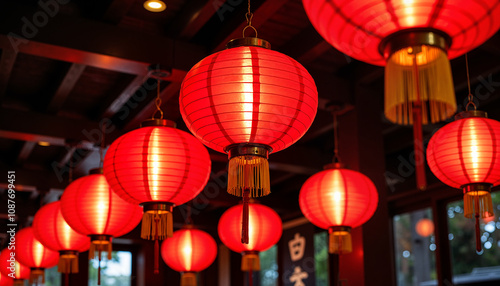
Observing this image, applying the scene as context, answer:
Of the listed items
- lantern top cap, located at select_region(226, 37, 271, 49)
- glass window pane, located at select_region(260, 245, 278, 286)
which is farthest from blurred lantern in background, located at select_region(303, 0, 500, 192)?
glass window pane, located at select_region(260, 245, 278, 286)

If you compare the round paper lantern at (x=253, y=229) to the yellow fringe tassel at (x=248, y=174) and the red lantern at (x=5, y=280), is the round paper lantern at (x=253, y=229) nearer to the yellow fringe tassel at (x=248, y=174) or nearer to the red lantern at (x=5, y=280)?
the yellow fringe tassel at (x=248, y=174)

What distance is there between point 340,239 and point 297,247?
4.02 m

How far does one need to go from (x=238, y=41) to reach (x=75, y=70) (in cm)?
257

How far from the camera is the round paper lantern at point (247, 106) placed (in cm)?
207

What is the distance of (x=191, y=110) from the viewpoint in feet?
7.13

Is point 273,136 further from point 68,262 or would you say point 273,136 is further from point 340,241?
point 68,262

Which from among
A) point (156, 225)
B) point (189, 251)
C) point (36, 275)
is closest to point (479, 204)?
point (156, 225)

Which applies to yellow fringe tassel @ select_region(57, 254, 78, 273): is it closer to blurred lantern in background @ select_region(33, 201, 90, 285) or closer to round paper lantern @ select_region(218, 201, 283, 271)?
blurred lantern in background @ select_region(33, 201, 90, 285)

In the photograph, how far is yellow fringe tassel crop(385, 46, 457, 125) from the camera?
1.55 meters

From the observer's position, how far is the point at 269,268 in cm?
872

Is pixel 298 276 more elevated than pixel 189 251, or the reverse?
pixel 189 251

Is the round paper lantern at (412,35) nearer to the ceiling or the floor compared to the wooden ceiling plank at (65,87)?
nearer to the floor

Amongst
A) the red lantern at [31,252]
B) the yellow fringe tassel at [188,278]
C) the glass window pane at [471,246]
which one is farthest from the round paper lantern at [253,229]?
the red lantern at [31,252]

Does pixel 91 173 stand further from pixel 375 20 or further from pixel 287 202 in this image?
pixel 287 202
